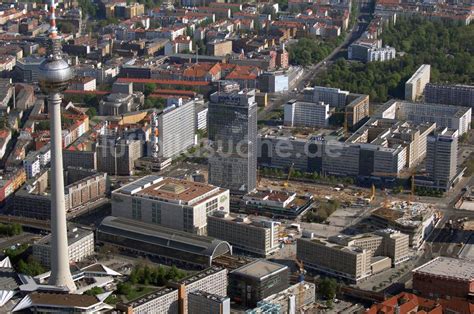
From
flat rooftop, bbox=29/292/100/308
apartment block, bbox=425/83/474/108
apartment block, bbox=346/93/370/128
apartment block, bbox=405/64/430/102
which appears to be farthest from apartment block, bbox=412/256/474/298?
apartment block, bbox=405/64/430/102

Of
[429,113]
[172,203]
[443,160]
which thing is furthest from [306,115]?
[172,203]

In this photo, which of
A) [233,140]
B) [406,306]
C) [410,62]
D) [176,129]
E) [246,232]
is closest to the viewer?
[406,306]

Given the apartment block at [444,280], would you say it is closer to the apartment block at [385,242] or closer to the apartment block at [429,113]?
the apartment block at [385,242]

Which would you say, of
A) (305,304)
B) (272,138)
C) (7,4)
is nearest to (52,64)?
(305,304)

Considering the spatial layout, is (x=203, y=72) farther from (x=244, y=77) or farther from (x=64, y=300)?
(x=64, y=300)

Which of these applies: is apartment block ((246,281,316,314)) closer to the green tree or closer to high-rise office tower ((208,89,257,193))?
the green tree

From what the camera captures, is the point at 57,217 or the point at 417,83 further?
the point at 417,83

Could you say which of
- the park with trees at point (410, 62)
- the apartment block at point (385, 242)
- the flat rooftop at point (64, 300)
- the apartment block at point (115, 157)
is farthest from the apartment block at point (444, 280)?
the park with trees at point (410, 62)
